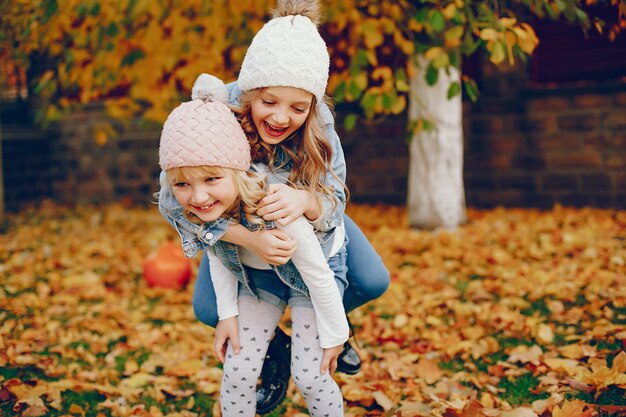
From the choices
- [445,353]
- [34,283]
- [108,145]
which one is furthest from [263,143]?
[108,145]

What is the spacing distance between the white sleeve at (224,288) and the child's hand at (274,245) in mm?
280

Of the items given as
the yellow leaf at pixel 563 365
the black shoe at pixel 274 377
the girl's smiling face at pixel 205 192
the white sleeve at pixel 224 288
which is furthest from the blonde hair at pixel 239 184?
the yellow leaf at pixel 563 365

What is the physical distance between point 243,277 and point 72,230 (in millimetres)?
5933

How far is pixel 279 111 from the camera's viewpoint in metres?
2.19

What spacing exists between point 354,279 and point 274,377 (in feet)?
1.88

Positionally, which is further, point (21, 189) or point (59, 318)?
point (21, 189)

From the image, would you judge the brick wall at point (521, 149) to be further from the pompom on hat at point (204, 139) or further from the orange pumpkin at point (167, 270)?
the pompom on hat at point (204, 139)

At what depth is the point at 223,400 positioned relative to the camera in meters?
2.36

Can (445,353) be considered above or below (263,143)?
below

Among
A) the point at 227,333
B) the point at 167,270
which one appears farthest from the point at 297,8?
the point at 167,270

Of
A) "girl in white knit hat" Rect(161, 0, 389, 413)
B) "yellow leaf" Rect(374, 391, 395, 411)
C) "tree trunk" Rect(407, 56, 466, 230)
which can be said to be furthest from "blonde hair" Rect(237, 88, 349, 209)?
"tree trunk" Rect(407, 56, 466, 230)

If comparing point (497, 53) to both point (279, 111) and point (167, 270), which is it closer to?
point (279, 111)

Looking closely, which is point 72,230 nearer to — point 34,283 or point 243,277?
point 34,283

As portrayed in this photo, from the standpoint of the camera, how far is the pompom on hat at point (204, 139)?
2.04 m
